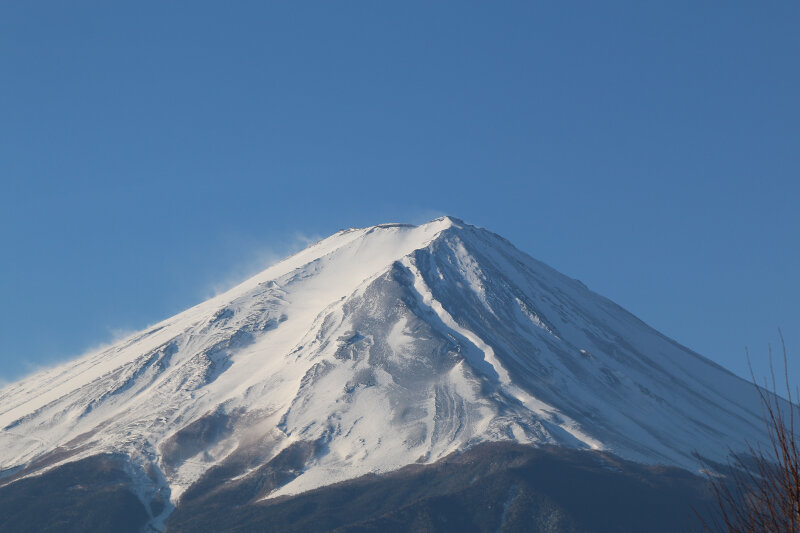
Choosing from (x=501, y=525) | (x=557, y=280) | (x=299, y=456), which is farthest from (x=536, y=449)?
(x=557, y=280)

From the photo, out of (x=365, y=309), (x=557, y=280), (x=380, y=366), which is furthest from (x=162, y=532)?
(x=557, y=280)

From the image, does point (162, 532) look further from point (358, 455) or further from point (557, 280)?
point (557, 280)

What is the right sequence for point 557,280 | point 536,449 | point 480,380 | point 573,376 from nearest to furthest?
point 536,449 → point 480,380 → point 573,376 → point 557,280

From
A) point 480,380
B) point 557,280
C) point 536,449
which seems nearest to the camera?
point 536,449

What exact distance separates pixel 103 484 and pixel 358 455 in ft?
95.1

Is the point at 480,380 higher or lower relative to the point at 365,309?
lower

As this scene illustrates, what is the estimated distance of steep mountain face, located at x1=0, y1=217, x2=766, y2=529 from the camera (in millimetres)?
124938

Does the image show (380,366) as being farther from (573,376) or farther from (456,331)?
(573,376)

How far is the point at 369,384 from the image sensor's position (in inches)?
5433

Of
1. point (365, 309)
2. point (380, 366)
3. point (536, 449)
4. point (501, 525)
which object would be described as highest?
point (365, 309)

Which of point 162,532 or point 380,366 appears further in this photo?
point 380,366

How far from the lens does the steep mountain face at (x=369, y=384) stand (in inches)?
4919

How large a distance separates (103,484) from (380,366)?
3985cm

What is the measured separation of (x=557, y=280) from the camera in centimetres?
19850
